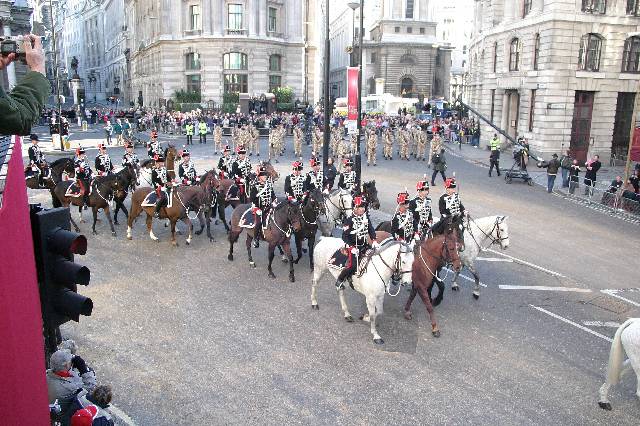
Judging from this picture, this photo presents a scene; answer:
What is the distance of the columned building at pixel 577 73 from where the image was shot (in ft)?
103

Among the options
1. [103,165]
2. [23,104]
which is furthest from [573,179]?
[23,104]

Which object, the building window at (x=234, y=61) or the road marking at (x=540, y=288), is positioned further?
the building window at (x=234, y=61)

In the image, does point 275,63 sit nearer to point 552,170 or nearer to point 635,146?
point 552,170

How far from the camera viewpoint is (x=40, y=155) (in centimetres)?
1953

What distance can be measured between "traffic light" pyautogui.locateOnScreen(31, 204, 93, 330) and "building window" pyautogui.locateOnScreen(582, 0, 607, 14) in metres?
34.8

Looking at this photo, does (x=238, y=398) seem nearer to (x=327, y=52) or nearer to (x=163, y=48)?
(x=327, y=52)

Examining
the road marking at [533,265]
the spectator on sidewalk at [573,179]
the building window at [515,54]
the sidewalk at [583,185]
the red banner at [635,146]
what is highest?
the building window at [515,54]

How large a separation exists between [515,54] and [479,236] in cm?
2855

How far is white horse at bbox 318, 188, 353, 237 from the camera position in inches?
607

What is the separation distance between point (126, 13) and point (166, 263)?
3438 inches

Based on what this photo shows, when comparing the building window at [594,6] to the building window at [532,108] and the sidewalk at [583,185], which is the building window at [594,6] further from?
the sidewalk at [583,185]

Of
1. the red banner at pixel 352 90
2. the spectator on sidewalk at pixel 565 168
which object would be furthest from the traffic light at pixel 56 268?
the spectator on sidewalk at pixel 565 168

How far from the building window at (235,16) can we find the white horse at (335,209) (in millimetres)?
50342

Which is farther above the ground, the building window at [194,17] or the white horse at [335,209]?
the building window at [194,17]
